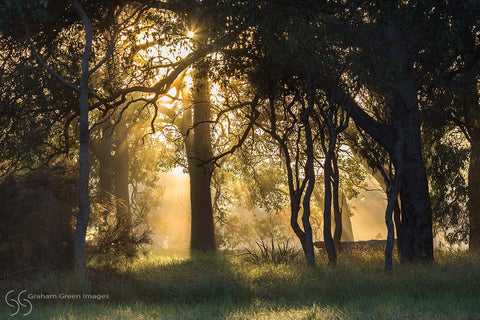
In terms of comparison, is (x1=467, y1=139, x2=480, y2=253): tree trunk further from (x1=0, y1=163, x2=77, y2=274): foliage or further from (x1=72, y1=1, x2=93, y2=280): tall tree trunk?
(x1=0, y1=163, x2=77, y2=274): foliage

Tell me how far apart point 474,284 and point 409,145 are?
4.71 m

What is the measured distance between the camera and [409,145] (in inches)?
566

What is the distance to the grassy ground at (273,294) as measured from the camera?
27.5 feet

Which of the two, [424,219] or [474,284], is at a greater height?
[424,219]

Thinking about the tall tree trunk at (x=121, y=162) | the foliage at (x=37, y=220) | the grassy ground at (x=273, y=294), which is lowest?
the grassy ground at (x=273, y=294)

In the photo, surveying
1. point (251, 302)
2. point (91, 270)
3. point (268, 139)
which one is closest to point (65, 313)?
point (251, 302)

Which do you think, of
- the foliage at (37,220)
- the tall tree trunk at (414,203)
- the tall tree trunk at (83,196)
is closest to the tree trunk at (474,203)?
the tall tree trunk at (414,203)

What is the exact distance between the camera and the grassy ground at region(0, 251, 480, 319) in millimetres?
8383

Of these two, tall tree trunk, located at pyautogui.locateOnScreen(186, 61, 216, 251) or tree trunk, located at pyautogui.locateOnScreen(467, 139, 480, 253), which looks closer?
tree trunk, located at pyautogui.locateOnScreen(467, 139, 480, 253)

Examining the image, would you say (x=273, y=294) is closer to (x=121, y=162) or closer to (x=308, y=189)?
(x=308, y=189)

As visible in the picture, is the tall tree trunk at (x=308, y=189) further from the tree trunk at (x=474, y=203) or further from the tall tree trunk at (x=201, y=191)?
the tall tree trunk at (x=201, y=191)

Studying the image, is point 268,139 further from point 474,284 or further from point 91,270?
A: point 474,284

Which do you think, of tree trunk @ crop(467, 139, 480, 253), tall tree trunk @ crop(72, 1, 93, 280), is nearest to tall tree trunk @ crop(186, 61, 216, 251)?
tree trunk @ crop(467, 139, 480, 253)

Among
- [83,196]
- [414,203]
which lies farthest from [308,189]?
[83,196]
